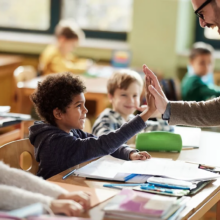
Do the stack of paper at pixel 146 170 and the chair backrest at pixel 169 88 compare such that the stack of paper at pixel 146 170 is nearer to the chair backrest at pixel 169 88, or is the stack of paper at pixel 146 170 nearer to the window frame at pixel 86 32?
the chair backrest at pixel 169 88

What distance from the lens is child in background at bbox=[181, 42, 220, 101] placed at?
13.9ft

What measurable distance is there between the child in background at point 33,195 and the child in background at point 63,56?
3.51 meters

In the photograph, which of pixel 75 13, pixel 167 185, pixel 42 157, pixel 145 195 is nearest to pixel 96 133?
pixel 42 157

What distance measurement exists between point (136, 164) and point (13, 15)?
15.4ft

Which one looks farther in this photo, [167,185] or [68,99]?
[68,99]

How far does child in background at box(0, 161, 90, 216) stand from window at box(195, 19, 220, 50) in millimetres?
4490

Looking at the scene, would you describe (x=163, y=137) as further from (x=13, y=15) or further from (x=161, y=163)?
(x=13, y=15)

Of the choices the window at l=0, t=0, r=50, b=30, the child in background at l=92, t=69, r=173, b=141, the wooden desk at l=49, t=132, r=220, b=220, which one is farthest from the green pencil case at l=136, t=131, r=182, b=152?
the window at l=0, t=0, r=50, b=30

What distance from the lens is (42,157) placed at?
195 cm

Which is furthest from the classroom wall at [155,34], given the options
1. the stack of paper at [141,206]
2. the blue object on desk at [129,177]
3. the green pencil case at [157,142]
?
the stack of paper at [141,206]

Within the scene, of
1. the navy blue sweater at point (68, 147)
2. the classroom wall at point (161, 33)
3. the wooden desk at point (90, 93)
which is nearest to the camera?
the navy blue sweater at point (68, 147)

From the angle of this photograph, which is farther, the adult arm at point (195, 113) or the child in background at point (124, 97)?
the child in background at point (124, 97)

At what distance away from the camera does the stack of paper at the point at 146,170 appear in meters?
1.80

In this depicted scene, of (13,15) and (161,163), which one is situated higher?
(13,15)
